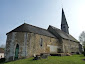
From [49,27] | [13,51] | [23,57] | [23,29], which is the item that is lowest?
[23,57]

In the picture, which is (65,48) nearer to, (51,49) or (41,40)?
(51,49)

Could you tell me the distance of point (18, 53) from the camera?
1744cm

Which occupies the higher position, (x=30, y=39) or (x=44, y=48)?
(x=30, y=39)

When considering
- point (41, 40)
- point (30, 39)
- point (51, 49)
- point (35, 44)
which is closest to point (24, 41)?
point (30, 39)

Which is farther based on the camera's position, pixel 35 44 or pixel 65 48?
pixel 65 48

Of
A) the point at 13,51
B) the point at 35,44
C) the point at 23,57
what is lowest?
the point at 23,57

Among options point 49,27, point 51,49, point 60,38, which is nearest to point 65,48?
point 60,38

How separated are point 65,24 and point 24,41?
2354cm

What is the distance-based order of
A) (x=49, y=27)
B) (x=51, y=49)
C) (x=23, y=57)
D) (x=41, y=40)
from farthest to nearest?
(x=49, y=27) → (x=51, y=49) → (x=41, y=40) → (x=23, y=57)

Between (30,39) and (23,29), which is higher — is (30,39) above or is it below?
below

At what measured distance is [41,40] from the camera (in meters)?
20.8

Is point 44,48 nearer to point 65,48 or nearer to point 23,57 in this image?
point 23,57

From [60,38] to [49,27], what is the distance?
5939mm

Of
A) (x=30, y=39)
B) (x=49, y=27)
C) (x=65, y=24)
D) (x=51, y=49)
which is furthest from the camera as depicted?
(x=65, y=24)
